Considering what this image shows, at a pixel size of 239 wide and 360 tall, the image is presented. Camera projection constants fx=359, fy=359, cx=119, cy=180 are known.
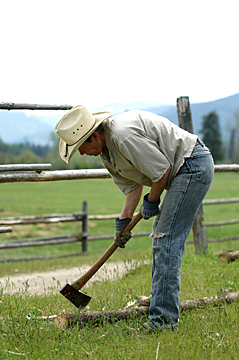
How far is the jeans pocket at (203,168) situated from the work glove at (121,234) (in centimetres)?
80

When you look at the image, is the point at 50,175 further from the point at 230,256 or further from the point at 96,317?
the point at 230,256

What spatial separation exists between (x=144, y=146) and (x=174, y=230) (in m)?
0.71

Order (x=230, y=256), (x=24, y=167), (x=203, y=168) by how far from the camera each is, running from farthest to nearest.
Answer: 1. (x=230, y=256)
2. (x=24, y=167)
3. (x=203, y=168)

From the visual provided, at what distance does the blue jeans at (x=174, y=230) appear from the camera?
8.90 ft

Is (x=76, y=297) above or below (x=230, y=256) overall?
above

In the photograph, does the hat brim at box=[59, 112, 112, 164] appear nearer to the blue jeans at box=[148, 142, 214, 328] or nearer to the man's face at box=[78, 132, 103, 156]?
the man's face at box=[78, 132, 103, 156]

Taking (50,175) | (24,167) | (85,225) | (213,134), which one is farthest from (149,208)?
(213,134)

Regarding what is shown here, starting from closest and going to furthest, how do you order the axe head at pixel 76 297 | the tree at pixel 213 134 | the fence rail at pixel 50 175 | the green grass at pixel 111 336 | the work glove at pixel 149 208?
the green grass at pixel 111 336, the work glove at pixel 149 208, the axe head at pixel 76 297, the fence rail at pixel 50 175, the tree at pixel 213 134

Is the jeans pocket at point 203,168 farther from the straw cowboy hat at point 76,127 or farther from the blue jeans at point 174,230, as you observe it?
the straw cowboy hat at point 76,127

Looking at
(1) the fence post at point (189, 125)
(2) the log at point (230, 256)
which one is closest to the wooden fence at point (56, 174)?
(1) the fence post at point (189, 125)

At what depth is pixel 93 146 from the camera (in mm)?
2750

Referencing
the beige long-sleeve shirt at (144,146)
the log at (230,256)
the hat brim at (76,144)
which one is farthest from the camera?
the log at (230,256)

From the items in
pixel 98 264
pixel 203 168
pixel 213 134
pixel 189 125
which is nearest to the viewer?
pixel 203 168

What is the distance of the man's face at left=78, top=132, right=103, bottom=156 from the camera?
2.72m
